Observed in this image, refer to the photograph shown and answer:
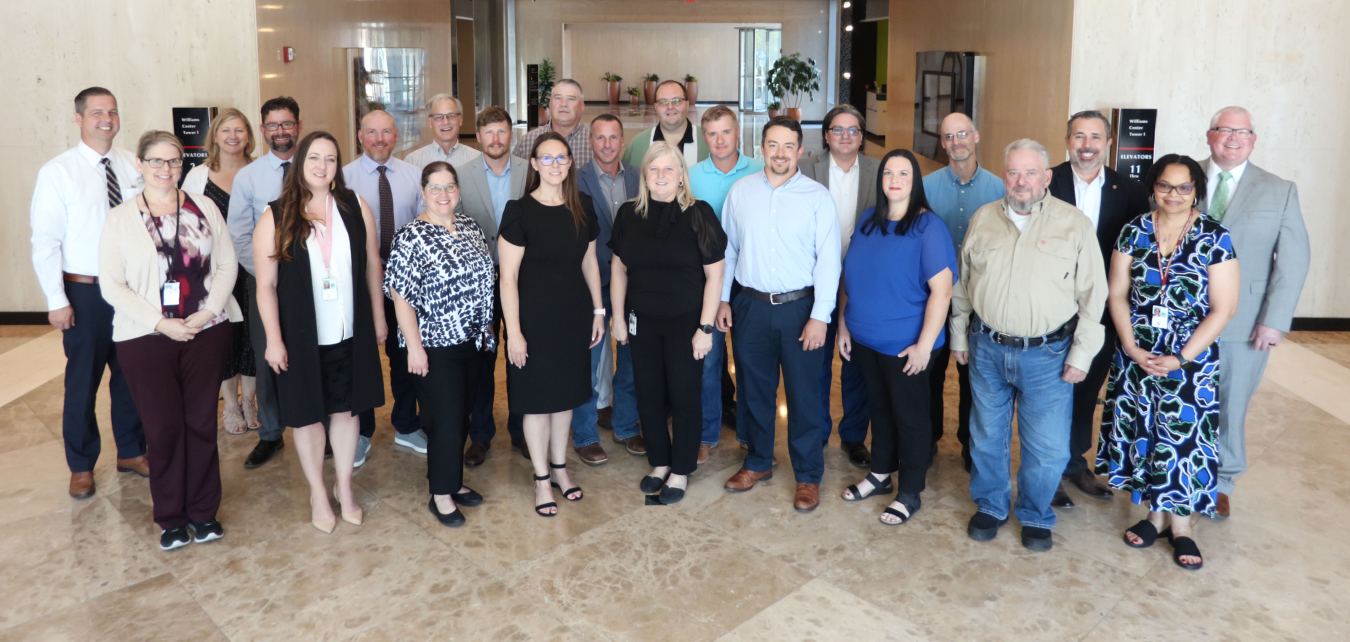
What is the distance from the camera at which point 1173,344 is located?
3.58m

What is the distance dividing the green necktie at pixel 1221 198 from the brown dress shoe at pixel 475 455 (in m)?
3.60

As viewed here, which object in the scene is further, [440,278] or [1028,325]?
[440,278]

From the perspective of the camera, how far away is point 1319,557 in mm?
3672

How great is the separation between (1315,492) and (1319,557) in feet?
2.47

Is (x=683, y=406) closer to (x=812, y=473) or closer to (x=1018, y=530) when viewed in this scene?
(x=812, y=473)

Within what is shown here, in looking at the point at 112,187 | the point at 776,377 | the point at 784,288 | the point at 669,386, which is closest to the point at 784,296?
the point at 784,288

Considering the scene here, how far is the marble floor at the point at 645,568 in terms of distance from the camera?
320 centimetres

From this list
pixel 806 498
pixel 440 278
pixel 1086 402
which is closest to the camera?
pixel 440 278

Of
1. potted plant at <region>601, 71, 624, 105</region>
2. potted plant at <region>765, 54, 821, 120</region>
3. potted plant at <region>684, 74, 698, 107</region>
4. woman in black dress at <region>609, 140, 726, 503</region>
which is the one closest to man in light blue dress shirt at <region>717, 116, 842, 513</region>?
woman in black dress at <region>609, 140, 726, 503</region>

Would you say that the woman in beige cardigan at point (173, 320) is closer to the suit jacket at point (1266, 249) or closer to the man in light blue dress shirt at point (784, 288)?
the man in light blue dress shirt at point (784, 288)

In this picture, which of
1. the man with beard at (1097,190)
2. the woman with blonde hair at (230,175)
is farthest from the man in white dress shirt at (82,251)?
the man with beard at (1097,190)

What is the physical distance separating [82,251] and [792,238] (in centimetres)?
317

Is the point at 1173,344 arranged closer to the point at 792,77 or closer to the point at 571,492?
the point at 571,492

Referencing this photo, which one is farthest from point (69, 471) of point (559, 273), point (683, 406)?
point (683, 406)
